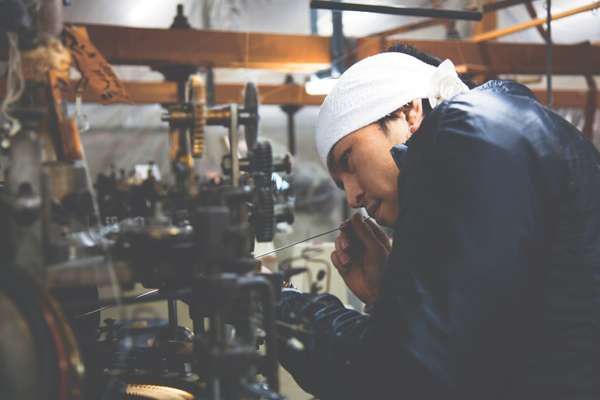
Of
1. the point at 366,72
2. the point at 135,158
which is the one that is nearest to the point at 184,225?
the point at 366,72

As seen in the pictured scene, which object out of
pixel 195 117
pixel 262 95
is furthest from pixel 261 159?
pixel 262 95

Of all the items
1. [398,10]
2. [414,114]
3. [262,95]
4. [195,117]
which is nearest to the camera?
[195,117]

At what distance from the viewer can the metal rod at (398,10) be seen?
1.67 meters

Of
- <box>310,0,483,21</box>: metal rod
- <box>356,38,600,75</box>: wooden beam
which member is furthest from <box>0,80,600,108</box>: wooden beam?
<box>310,0,483,21</box>: metal rod

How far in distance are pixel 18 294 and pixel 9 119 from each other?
0.82ft

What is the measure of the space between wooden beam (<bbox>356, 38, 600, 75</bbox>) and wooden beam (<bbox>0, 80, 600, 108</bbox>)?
0.52m

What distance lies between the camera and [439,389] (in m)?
0.99

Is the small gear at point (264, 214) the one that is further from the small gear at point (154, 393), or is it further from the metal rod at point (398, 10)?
the metal rod at point (398, 10)

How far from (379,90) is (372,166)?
0.57 ft

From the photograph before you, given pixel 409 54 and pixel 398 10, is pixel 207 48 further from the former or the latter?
pixel 409 54

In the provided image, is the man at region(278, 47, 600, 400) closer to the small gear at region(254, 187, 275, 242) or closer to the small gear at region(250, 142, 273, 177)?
the small gear at region(254, 187, 275, 242)

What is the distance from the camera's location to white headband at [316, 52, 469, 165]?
138cm

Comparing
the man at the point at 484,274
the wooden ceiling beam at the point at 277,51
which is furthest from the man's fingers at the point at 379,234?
the wooden ceiling beam at the point at 277,51

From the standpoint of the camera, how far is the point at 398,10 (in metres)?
1.72
